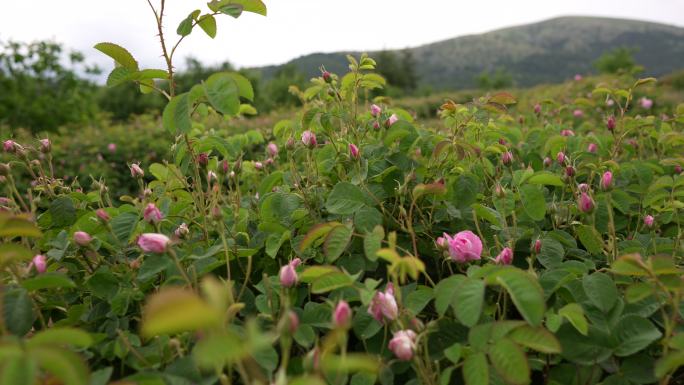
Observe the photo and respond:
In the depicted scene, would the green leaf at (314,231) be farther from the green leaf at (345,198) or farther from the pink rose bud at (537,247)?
the pink rose bud at (537,247)

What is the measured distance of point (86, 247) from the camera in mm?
1008

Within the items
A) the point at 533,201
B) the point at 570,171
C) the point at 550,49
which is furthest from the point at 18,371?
the point at 550,49

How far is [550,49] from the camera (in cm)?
8656

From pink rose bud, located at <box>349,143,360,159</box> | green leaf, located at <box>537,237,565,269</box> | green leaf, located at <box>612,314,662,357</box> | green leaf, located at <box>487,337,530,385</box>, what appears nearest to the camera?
green leaf, located at <box>487,337,530,385</box>

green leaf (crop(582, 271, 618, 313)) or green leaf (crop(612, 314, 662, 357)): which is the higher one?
green leaf (crop(582, 271, 618, 313))

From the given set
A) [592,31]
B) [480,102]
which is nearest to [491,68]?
[592,31]

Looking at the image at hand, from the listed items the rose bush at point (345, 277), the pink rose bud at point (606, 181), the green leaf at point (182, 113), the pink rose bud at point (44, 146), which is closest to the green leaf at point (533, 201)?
the rose bush at point (345, 277)

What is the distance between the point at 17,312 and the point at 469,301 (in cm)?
74

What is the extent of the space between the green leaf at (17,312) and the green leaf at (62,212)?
37cm

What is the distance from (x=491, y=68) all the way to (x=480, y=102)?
8107cm

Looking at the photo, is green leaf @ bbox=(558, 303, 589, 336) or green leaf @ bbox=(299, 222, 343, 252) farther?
green leaf @ bbox=(299, 222, 343, 252)

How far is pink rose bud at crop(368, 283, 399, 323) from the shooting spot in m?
0.77

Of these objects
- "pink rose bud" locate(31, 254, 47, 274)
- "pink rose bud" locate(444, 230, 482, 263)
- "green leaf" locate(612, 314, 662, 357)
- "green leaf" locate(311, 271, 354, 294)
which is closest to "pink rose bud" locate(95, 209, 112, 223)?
"pink rose bud" locate(31, 254, 47, 274)

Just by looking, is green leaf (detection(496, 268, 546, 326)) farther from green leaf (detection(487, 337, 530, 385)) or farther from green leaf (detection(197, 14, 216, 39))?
green leaf (detection(197, 14, 216, 39))
